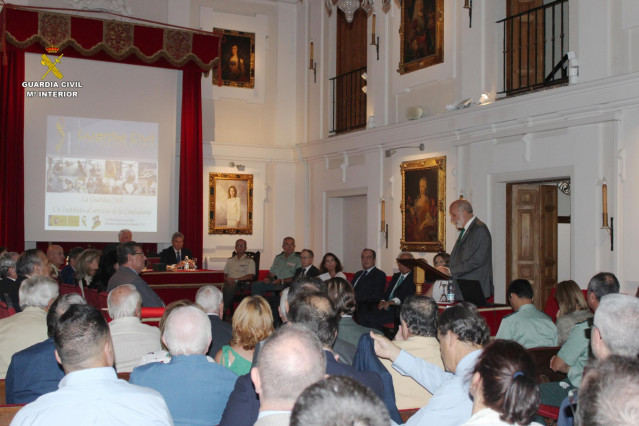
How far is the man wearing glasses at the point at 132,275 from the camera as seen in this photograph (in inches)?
262

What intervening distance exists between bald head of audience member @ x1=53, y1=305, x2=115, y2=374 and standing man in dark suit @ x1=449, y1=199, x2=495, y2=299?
15.5 feet

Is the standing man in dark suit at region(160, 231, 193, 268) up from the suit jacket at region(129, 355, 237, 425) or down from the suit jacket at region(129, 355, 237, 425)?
up

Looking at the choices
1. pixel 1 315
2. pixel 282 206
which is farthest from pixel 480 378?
pixel 282 206

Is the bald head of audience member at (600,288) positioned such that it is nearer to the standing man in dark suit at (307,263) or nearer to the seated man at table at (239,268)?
the standing man in dark suit at (307,263)

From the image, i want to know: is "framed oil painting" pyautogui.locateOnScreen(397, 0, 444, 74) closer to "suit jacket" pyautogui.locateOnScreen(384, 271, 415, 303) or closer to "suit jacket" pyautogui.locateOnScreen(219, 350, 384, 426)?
"suit jacket" pyautogui.locateOnScreen(384, 271, 415, 303)

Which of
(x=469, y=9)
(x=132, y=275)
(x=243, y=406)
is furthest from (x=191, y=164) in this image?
(x=243, y=406)

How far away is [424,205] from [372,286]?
166 cm

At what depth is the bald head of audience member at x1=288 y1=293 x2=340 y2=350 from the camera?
11.2ft

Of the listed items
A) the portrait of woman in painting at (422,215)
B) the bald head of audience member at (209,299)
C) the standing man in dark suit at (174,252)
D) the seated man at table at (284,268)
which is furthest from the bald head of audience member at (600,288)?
the standing man in dark suit at (174,252)

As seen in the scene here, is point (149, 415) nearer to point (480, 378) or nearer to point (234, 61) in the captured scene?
point (480, 378)

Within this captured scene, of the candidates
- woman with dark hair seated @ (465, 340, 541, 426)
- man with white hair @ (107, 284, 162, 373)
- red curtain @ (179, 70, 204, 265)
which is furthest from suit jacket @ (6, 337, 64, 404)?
red curtain @ (179, 70, 204, 265)

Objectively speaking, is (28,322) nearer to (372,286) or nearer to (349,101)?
(372,286)

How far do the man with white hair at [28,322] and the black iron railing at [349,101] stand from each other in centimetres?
848

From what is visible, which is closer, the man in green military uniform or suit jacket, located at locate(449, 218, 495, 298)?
the man in green military uniform
